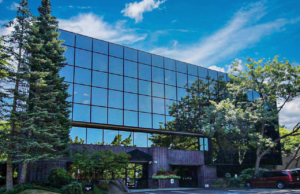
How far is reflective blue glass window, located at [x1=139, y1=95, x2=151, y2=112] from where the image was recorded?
3148 centimetres

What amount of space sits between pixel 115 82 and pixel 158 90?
567cm

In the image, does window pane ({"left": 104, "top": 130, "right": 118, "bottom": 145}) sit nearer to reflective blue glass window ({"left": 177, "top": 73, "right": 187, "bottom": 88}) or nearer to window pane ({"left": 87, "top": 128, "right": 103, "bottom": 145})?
window pane ({"left": 87, "top": 128, "right": 103, "bottom": 145})

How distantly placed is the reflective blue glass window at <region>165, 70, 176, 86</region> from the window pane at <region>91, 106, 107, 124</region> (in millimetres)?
9508

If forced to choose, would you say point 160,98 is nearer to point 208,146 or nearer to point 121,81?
point 121,81

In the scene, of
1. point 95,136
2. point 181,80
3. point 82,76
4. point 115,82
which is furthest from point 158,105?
point 82,76

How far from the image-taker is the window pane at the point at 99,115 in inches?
1095

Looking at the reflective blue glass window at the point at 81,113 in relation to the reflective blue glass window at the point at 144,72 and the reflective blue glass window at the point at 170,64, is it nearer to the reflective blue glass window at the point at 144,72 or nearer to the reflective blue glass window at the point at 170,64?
the reflective blue glass window at the point at 144,72

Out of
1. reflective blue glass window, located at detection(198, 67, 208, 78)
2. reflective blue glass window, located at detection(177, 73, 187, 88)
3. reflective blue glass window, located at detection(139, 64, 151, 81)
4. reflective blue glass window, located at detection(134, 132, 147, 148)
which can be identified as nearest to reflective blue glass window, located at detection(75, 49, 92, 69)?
reflective blue glass window, located at detection(139, 64, 151, 81)

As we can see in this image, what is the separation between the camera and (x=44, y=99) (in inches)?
864

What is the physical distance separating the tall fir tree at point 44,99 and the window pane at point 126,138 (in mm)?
7566

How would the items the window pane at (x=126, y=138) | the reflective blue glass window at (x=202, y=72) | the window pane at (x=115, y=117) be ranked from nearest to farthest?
the window pane at (x=115, y=117) → the window pane at (x=126, y=138) → the reflective blue glass window at (x=202, y=72)

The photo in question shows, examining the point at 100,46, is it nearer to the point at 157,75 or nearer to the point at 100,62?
the point at 100,62

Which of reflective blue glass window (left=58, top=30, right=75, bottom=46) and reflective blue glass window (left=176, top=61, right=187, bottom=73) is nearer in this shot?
reflective blue glass window (left=58, top=30, right=75, bottom=46)

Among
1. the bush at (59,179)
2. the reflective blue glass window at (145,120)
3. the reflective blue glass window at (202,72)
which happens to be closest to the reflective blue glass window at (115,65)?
the reflective blue glass window at (145,120)
